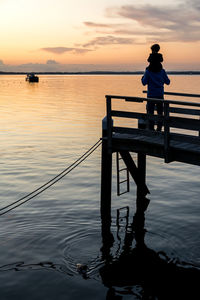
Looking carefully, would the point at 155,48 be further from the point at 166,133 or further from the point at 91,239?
the point at 91,239

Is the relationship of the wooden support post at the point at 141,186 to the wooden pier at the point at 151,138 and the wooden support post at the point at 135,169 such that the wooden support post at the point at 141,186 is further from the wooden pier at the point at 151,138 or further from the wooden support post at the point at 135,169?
the wooden pier at the point at 151,138

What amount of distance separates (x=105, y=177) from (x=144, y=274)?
3.77m

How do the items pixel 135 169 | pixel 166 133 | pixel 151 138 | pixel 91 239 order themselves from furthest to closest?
pixel 135 169, pixel 91 239, pixel 151 138, pixel 166 133

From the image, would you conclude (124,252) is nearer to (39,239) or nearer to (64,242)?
(64,242)

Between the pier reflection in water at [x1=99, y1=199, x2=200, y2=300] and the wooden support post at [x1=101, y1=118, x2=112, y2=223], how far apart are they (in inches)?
64.0

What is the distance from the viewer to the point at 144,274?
31.4 ft

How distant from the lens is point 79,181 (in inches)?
706

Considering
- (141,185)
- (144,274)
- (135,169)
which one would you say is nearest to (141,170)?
(135,169)

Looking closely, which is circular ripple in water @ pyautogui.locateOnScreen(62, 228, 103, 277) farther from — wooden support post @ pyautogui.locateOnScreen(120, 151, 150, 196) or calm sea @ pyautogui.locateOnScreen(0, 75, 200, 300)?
wooden support post @ pyautogui.locateOnScreen(120, 151, 150, 196)

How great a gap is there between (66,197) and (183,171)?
6452mm

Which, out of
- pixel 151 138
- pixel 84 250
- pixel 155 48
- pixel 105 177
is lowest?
pixel 84 250

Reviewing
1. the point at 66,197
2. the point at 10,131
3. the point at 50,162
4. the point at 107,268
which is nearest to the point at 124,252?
the point at 107,268

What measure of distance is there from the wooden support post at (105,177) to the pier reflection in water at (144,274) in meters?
1.63

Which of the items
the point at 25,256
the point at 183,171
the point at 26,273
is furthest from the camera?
the point at 183,171
